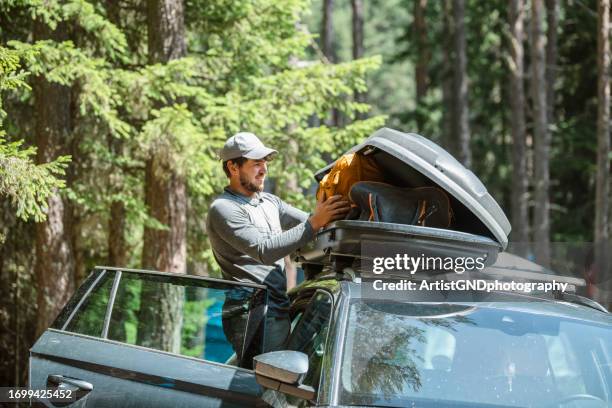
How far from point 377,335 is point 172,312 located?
1986mm

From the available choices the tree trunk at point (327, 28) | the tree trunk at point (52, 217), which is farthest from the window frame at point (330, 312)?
the tree trunk at point (327, 28)

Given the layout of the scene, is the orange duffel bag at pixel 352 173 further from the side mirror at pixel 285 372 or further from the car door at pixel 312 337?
the side mirror at pixel 285 372

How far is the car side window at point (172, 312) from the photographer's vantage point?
Answer: 198 inches

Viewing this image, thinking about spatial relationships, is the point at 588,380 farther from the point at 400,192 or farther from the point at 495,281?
the point at 400,192

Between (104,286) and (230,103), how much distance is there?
531 cm

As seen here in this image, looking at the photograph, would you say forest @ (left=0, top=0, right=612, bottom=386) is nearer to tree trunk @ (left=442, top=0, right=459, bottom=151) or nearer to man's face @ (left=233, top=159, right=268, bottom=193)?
man's face @ (left=233, top=159, right=268, bottom=193)

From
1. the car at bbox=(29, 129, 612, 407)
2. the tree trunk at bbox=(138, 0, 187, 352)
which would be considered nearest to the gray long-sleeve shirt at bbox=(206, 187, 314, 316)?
the car at bbox=(29, 129, 612, 407)

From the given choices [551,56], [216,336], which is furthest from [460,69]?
[216,336]

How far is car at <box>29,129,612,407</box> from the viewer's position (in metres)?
4.08

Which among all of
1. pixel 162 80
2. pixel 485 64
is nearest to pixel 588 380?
pixel 162 80

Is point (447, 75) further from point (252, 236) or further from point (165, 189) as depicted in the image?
point (252, 236)

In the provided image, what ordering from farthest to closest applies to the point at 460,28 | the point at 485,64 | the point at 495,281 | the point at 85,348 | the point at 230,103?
the point at 485,64 → the point at 460,28 → the point at 230,103 → the point at 85,348 → the point at 495,281

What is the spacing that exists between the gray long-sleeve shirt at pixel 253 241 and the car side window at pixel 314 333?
39 cm

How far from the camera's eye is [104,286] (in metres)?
5.41
